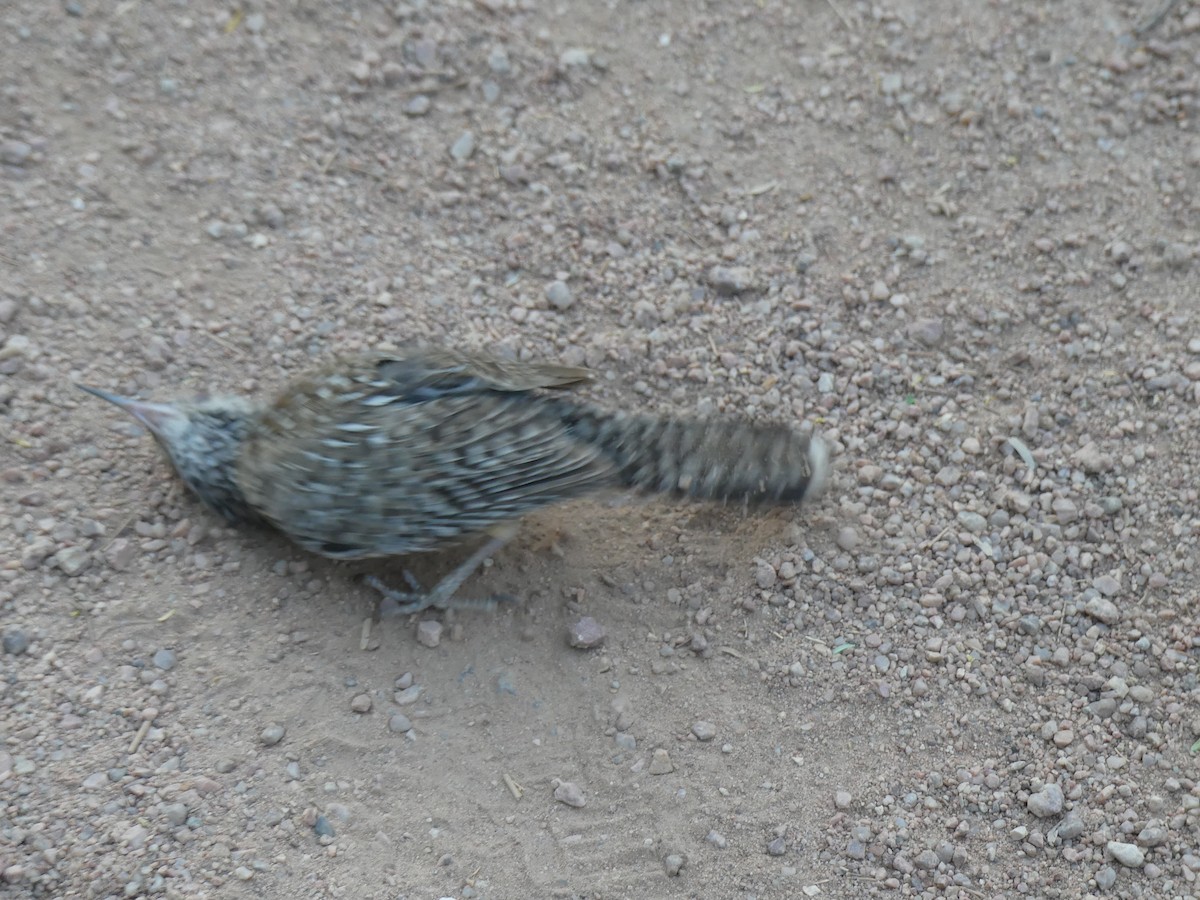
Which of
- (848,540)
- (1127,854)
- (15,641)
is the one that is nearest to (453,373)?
(848,540)

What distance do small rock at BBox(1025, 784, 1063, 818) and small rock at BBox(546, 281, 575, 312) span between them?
249 cm

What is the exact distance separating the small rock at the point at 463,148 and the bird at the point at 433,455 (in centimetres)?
139

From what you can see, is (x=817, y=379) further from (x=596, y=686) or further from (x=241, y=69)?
(x=241, y=69)

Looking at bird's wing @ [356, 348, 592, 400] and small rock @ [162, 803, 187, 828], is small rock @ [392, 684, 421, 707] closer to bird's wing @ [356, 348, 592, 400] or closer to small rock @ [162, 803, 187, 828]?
small rock @ [162, 803, 187, 828]

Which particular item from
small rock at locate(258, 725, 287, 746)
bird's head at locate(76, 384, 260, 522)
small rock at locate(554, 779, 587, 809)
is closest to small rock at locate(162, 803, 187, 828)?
small rock at locate(258, 725, 287, 746)

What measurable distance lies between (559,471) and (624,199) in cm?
171

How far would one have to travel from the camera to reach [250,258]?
4914 mm

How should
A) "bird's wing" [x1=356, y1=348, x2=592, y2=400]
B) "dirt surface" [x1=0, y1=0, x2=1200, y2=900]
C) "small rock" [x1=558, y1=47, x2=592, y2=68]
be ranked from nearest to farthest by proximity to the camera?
"dirt surface" [x1=0, y1=0, x2=1200, y2=900]
"bird's wing" [x1=356, y1=348, x2=592, y2=400]
"small rock" [x1=558, y1=47, x2=592, y2=68]

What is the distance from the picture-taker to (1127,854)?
12.0 ft

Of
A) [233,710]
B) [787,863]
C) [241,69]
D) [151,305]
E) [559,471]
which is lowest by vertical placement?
[233,710]

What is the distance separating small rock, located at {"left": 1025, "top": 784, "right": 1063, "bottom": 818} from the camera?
375 centimetres

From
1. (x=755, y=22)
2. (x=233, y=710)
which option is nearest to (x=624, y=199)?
(x=755, y=22)

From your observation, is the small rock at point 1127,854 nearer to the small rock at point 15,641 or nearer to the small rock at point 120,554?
the small rock at point 120,554

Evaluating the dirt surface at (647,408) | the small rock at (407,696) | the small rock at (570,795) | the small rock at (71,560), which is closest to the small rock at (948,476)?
the dirt surface at (647,408)
